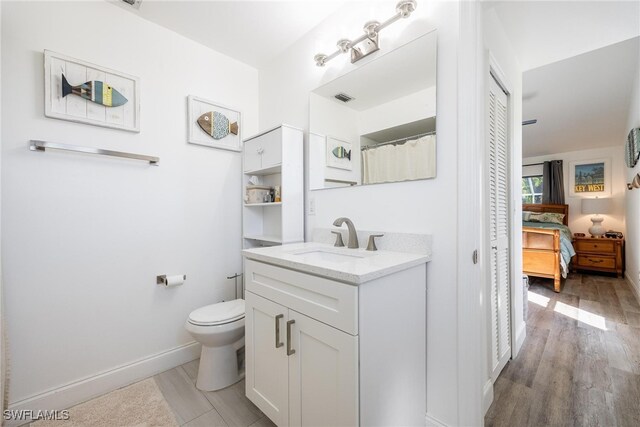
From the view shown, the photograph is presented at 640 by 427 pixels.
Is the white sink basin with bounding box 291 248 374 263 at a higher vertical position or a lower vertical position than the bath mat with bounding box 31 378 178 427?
higher

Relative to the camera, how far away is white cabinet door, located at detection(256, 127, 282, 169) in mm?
1890

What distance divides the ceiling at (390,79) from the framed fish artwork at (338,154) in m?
0.23

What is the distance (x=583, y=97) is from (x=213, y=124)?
13.3 ft

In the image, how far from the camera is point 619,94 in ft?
9.87

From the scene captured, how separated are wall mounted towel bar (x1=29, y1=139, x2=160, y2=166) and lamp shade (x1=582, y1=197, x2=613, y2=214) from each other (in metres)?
7.29

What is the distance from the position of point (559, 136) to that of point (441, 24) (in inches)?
190

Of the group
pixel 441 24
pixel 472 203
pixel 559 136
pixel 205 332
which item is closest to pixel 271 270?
pixel 205 332

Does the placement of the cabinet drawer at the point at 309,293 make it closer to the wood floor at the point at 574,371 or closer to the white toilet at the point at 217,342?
the white toilet at the point at 217,342

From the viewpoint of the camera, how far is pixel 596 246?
463 cm

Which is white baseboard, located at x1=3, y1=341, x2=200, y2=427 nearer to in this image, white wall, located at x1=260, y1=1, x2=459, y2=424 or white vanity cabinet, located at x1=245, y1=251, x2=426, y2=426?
white vanity cabinet, located at x1=245, y1=251, x2=426, y2=426

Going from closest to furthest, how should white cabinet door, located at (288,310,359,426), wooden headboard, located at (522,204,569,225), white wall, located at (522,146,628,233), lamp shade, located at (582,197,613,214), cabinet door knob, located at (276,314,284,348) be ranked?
1. white cabinet door, located at (288,310,359,426)
2. cabinet door knob, located at (276,314,284,348)
3. white wall, located at (522,146,628,233)
4. lamp shade, located at (582,197,613,214)
5. wooden headboard, located at (522,204,569,225)

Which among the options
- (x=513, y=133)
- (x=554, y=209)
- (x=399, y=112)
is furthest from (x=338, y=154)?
(x=554, y=209)

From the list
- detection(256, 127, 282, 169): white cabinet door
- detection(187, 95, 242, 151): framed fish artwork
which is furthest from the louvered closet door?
detection(187, 95, 242, 151): framed fish artwork

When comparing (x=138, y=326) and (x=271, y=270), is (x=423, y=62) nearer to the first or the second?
(x=271, y=270)
